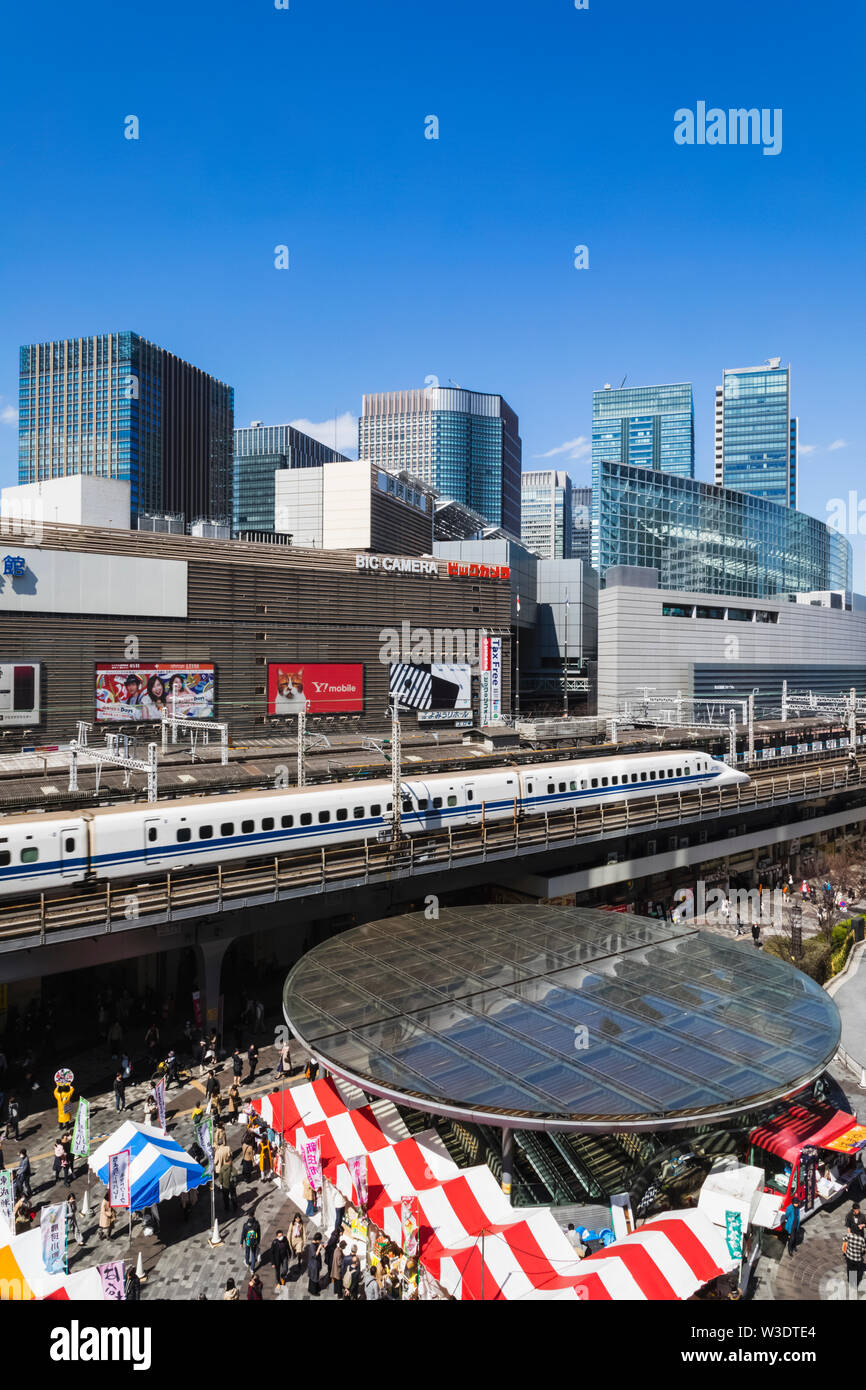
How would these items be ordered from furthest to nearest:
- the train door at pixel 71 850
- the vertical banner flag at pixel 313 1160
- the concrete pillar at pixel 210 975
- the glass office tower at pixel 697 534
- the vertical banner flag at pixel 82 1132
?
1. the glass office tower at pixel 697 534
2. the concrete pillar at pixel 210 975
3. the train door at pixel 71 850
4. the vertical banner flag at pixel 82 1132
5. the vertical banner flag at pixel 313 1160

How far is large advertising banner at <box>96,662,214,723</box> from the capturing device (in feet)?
174

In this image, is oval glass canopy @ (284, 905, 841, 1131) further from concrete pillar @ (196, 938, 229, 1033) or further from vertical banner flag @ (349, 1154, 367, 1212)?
concrete pillar @ (196, 938, 229, 1033)

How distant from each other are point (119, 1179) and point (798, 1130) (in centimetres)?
1583

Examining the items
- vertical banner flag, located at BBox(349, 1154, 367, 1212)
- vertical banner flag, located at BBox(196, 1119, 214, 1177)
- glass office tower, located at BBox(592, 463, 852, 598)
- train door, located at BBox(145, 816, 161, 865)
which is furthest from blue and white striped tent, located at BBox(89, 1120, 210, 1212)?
glass office tower, located at BBox(592, 463, 852, 598)

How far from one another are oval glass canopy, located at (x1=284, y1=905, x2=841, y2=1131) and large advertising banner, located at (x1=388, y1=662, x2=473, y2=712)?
38.4 m

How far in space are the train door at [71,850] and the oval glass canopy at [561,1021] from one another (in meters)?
7.67

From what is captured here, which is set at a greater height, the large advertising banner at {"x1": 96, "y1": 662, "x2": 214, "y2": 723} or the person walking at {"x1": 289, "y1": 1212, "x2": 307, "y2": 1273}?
the large advertising banner at {"x1": 96, "y1": 662, "x2": 214, "y2": 723}

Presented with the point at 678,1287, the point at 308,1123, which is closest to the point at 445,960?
the point at 308,1123

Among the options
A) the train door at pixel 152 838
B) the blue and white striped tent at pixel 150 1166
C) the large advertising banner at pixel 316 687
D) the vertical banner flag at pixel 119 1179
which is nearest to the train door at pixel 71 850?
the train door at pixel 152 838

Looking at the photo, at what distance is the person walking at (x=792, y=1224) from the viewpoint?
1806cm

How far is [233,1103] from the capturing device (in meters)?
23.7

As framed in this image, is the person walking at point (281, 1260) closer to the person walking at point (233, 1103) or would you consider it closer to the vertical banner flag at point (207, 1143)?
the vertical banner flag at point (207, 1143)

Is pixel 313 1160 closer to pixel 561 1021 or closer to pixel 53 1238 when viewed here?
pixel 53 1238
